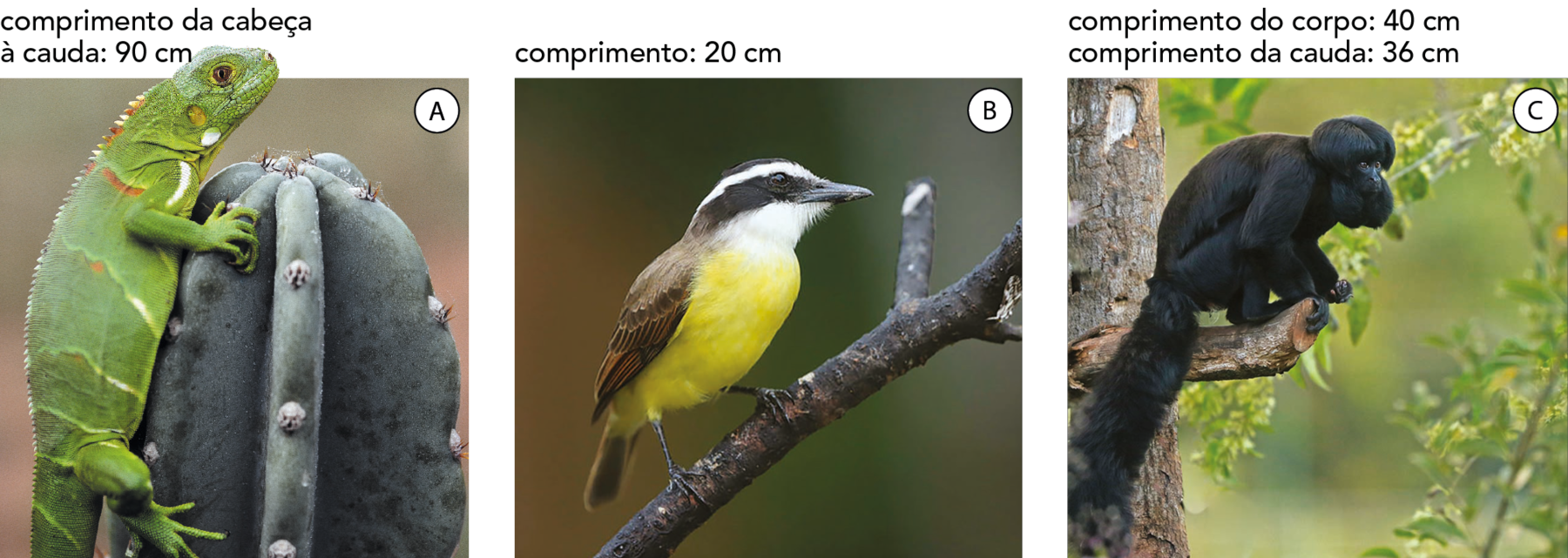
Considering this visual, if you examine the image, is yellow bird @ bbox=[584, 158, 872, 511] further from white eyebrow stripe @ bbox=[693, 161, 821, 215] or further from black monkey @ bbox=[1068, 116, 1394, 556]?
black monkey @ bbox=[1068, 116, 1394, 556]

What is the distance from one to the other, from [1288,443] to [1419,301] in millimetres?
465

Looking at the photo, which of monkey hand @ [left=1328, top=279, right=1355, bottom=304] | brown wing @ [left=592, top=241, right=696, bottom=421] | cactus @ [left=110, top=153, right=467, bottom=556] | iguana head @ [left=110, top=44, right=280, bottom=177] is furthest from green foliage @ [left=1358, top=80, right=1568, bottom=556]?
iguana head @ [left=110, top=44, right=280, bottom=177]

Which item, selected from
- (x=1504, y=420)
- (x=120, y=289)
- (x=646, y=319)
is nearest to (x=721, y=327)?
(x=646, y=319)

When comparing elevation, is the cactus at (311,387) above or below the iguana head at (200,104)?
below

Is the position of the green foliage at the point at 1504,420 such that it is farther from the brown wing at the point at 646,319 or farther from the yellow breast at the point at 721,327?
the brown wing at the point at 646,319

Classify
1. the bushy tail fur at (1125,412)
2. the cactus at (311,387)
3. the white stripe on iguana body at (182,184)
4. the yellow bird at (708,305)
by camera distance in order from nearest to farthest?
the cactus at (311,387), the white stripe on iguana body at (182,184), the yellow bird at (708,305), the bushy tail fur at (1125,412)

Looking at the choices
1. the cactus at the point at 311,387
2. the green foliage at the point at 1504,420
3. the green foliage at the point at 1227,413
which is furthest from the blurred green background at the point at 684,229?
the green foliage at the point at 1504,420

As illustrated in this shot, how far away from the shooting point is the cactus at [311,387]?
1985 millimetres

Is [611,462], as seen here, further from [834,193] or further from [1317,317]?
[1317,317]

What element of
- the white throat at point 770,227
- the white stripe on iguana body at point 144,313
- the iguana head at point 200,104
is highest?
the iguana head at point 200,104

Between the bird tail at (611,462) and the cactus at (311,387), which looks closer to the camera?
the cactus at (311,387)

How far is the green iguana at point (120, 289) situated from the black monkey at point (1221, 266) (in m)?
1.93
